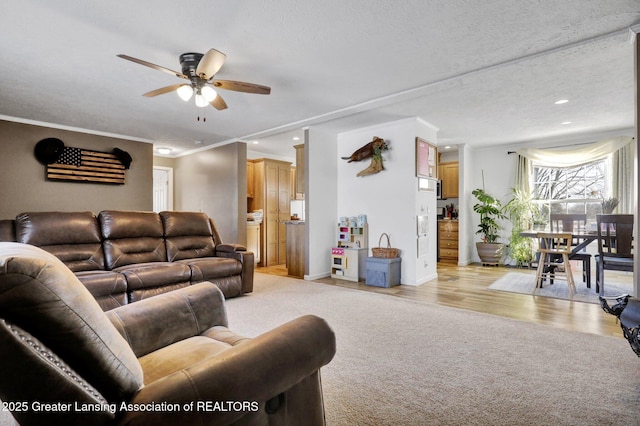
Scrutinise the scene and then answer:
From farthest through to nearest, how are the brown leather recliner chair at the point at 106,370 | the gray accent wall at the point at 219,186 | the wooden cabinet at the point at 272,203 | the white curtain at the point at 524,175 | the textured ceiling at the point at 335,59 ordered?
the wooden cabinet at the point at 272,203
the white curtain at the point at 524,175
the gray accent wall at the point at 219,186
the textured ceiling at the point at 335,59
the brown leather recliner chair at the point at 106,370

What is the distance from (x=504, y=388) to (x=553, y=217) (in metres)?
3.94

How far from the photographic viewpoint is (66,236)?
3.30 metres

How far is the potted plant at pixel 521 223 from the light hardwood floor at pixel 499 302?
952 millimetres

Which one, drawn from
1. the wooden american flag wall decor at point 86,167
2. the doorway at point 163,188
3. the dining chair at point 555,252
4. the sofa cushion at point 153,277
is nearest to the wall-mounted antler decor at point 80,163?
the wooden american flag wall decor at point 86,167

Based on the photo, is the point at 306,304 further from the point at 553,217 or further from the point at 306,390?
the point at 553,217

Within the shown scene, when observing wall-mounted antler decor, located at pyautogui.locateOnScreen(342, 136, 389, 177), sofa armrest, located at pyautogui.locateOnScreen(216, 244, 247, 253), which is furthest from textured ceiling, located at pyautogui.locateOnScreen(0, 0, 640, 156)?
sofa armrest, located at pyautogui.locateOnScreen(216, 244, 247, 253)

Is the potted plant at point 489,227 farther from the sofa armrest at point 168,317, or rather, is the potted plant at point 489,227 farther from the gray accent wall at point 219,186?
the sofa armrest at point 168,317

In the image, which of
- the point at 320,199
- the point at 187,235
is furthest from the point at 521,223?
the point at 187,235

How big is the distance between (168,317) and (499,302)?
369 centimetres

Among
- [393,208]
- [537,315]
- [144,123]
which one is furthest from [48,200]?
[537,315]

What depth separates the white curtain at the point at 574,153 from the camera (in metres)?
5.55

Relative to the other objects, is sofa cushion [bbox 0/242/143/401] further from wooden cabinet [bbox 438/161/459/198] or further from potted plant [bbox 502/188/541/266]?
wooden cabinet [bbox 438/161/459/198]

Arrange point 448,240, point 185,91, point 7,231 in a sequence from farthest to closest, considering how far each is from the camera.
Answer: point 448,240
point 7,231
point 185,91

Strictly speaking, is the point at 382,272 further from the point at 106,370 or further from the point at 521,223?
the point at 106,370
